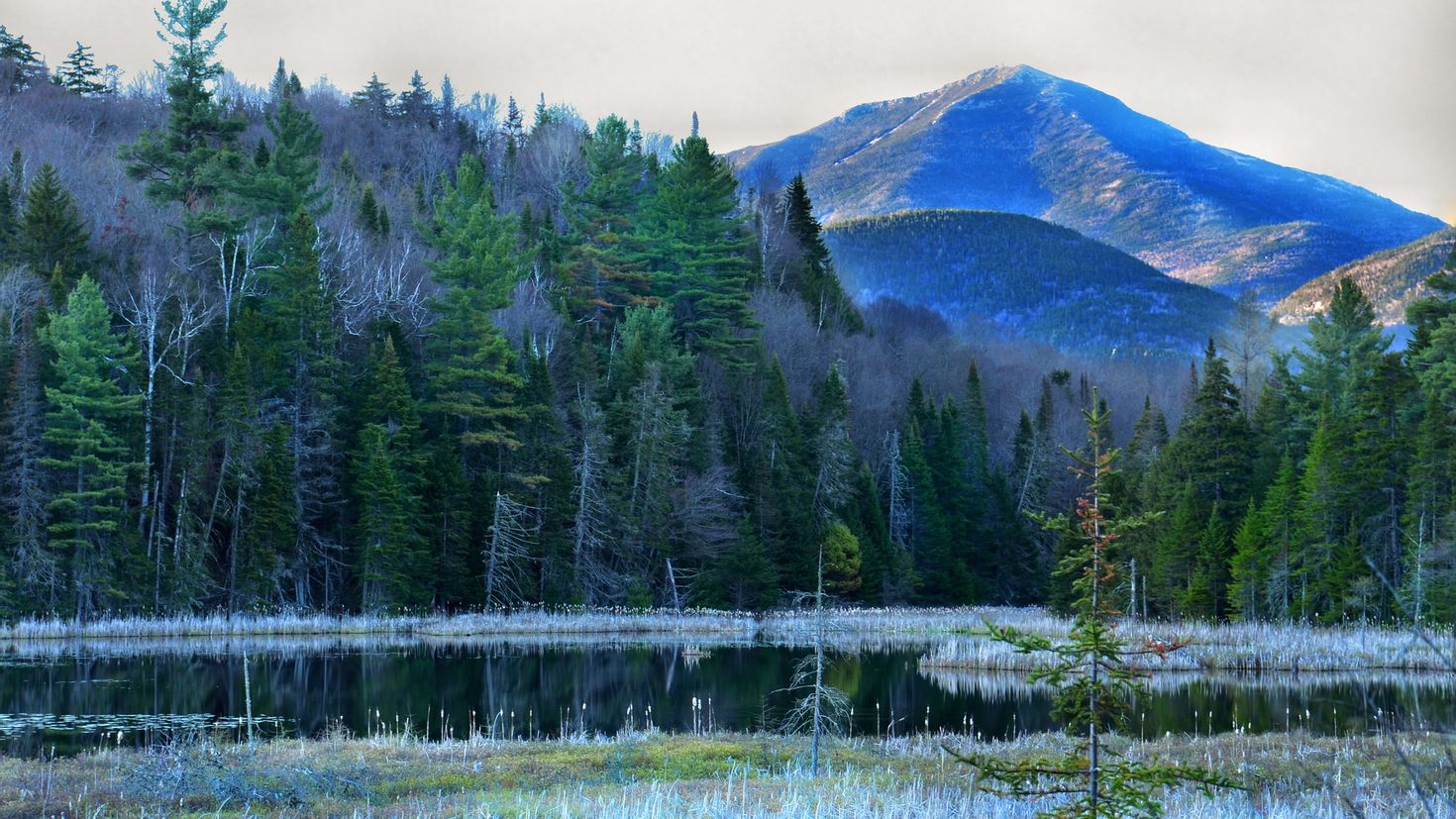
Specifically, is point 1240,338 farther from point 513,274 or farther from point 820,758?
point 820,758

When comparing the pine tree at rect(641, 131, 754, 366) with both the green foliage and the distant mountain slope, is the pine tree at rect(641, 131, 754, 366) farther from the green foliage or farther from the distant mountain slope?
the distant mountain slope

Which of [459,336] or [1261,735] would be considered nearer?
[1261,735]

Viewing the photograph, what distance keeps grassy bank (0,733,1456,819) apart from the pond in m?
2.47

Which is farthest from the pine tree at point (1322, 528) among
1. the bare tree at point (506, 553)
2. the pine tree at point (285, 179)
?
the pine tree at point (285, 179)

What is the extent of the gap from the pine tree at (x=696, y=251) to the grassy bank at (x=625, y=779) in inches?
2204

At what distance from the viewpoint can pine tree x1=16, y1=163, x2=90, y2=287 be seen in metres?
58.4

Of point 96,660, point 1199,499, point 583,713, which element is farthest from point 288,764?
point 1199,499

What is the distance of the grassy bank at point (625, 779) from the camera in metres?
15.6

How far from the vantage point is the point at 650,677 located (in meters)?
38.3

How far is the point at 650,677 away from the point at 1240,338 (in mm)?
68558

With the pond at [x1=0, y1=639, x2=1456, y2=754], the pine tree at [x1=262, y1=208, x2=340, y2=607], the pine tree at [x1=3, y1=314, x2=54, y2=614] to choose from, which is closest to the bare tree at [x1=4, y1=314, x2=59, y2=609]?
the pine tree at [x1=3, y1=314, x2=54, y2=614]

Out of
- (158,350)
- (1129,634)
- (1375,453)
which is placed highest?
(158,350)

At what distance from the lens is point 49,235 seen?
193ft

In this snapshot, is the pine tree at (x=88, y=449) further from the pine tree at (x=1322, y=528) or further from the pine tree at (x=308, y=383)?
the pine tree at (x=1322, y=528)
